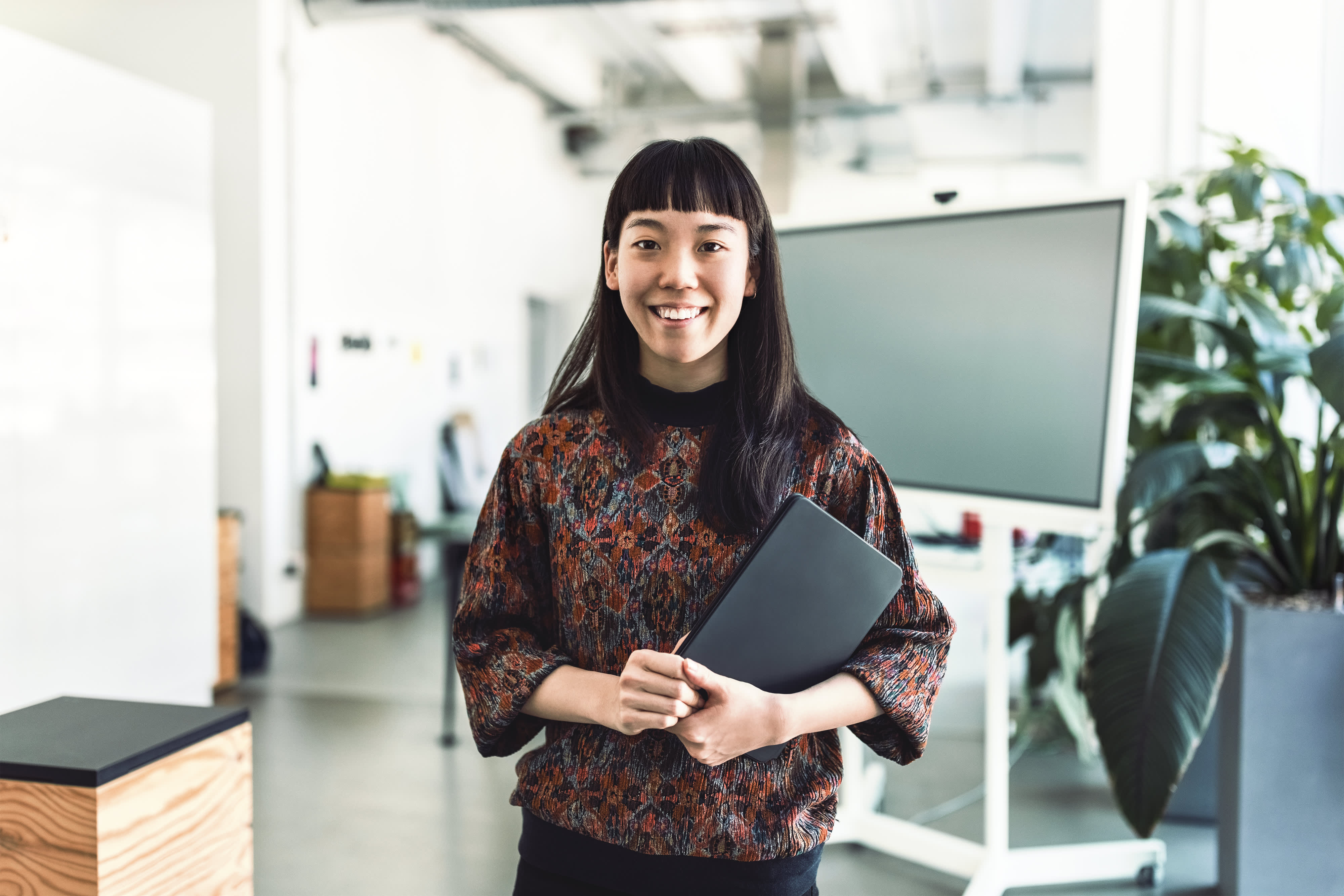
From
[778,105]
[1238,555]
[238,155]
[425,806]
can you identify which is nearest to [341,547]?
[238,155]

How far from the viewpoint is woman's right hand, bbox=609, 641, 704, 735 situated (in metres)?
0.82

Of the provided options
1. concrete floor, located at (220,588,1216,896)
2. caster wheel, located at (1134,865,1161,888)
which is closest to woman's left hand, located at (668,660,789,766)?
concrete floor, located at (220,588,1216,896)

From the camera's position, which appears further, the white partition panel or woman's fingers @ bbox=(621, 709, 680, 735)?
the white partition panel

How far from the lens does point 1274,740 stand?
2430 mm

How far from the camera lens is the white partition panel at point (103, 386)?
321 cm

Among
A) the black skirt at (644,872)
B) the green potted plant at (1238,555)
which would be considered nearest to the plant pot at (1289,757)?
the green potted plant at (1238,555)

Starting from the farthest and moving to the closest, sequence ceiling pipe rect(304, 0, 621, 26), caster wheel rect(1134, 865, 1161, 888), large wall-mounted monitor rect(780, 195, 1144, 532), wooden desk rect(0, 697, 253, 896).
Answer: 1. ceiling pipe rect(304, 0, 621, 26)
2. caster wheel rect(1134, 865, 1161, 888)
3. large wall-mounted monitor rect(780, 195, 1144, 532)
4. wooden desk rect(0, 697, 253, 896)

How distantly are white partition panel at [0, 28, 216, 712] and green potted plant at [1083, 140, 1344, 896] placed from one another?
3.15m

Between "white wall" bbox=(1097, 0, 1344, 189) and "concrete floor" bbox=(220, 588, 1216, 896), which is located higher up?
"white wall" bbox=(1097, 0, 1344, 189)

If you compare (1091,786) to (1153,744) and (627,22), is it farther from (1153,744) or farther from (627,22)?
(627,22)

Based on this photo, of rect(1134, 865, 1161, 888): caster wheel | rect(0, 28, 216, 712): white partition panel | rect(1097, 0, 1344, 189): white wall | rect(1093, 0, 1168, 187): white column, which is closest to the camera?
rect(1134, 865, 1161, 888): caster wheel

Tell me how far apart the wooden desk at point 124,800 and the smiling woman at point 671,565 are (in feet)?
1.85

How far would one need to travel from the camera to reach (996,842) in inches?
101

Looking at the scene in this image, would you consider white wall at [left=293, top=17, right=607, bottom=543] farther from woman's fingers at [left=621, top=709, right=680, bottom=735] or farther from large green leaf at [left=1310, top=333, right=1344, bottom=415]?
woman's fingers at [left=621, top=709, right=680, bottom=735]
